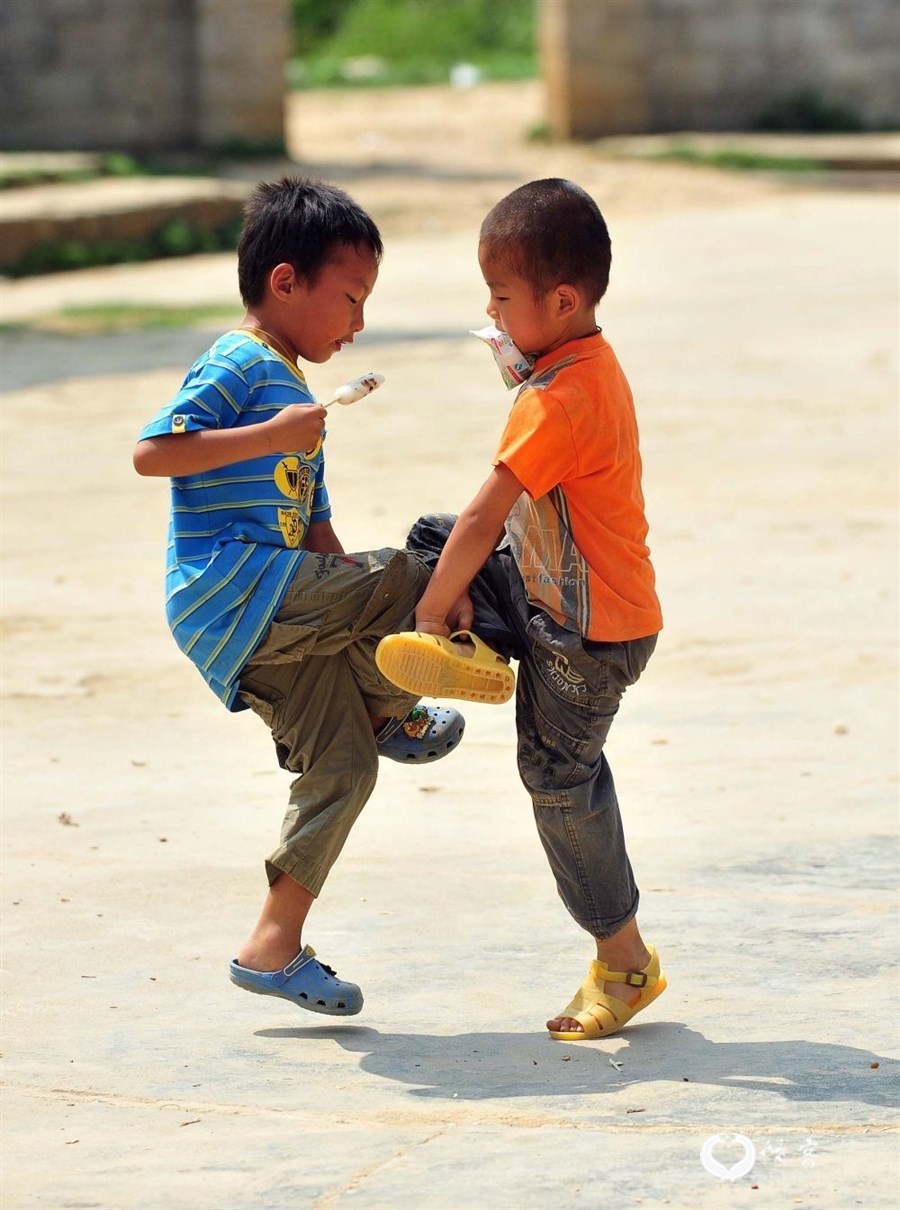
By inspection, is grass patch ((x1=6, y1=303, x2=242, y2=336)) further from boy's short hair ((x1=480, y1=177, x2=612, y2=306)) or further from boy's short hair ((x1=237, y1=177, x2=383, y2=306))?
boy's short hair ((x1=480, y1=177, x2=612, y2=306))

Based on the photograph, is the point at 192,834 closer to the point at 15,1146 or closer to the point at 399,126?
the point at 15,1146

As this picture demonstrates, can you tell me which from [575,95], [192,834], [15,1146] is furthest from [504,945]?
[575,95]

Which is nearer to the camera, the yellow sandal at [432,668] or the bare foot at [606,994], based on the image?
the yellow sandal at [432,668]

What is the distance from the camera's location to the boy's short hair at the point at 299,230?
3.17 metres

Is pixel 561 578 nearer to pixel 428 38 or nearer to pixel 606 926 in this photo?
pixel 606 926

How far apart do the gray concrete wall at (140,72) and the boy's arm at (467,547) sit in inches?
640

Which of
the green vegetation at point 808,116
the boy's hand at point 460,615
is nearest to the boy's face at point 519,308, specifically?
the boy's hand at point 460,615

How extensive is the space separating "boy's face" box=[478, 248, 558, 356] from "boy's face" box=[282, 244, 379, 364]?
201 millimetres

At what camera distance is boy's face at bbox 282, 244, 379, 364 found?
3.19 metres

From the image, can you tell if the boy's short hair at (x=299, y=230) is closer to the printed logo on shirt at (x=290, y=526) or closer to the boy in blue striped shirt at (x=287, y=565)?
the boy in blue striped shirt at (x=287, y=565)

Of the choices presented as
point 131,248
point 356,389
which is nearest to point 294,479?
point 356,389

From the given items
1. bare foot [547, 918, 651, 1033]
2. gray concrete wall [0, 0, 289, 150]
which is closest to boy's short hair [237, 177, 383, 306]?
bare foot [547, 918, 651, 1033]

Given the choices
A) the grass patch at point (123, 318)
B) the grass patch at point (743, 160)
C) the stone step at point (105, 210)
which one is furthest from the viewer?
the grass patch at point (743, 160)

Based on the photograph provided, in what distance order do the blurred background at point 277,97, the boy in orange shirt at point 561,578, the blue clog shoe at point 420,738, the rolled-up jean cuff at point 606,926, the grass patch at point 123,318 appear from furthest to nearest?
the blurred background at point 277,97, the grass patch at point 123,318, the blue clog shoe at point 420,738, the rolled-up jean cuff at point 606,926, the boy in orange shirt at point 561,578
